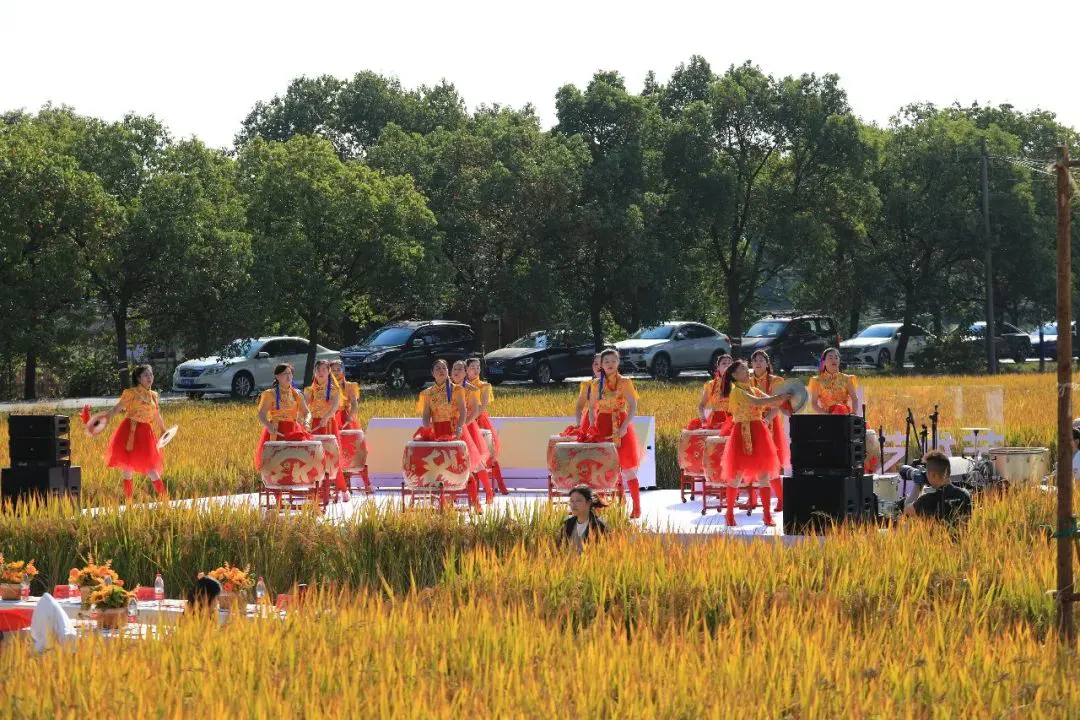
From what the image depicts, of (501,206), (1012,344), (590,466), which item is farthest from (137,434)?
(1012,344)

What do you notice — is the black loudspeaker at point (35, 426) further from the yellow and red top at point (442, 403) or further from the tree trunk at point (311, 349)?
the tree trunk at point (311, 349)

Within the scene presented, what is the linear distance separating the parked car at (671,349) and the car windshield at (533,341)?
1.82 metres

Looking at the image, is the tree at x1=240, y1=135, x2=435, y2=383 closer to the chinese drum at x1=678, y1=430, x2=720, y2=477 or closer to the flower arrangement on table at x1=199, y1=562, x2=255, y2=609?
the chinese drum at x1=678, y1=430, x2=720, y2=477

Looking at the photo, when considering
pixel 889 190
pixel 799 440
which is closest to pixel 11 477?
pixel 799 440

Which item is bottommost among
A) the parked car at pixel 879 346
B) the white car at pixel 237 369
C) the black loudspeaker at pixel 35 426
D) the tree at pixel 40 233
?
the black loudspeaker at pixel 35 426

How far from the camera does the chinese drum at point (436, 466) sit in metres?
15.6

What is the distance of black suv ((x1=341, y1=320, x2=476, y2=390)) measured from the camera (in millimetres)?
38812

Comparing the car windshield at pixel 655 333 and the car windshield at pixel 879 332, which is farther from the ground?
the car windshield at pixel 879 332

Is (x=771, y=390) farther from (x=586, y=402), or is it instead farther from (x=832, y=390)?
(x=586, y=402)

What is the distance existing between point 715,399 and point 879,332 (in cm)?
3475

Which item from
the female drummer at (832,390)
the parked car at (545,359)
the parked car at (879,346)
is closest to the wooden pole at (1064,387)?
the female drummer at (832,390)

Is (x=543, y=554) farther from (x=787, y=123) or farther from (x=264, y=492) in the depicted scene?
(x=787, y=123)

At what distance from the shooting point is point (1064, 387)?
7238 mm

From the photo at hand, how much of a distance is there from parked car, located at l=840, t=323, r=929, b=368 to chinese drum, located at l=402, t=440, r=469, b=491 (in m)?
33.5
